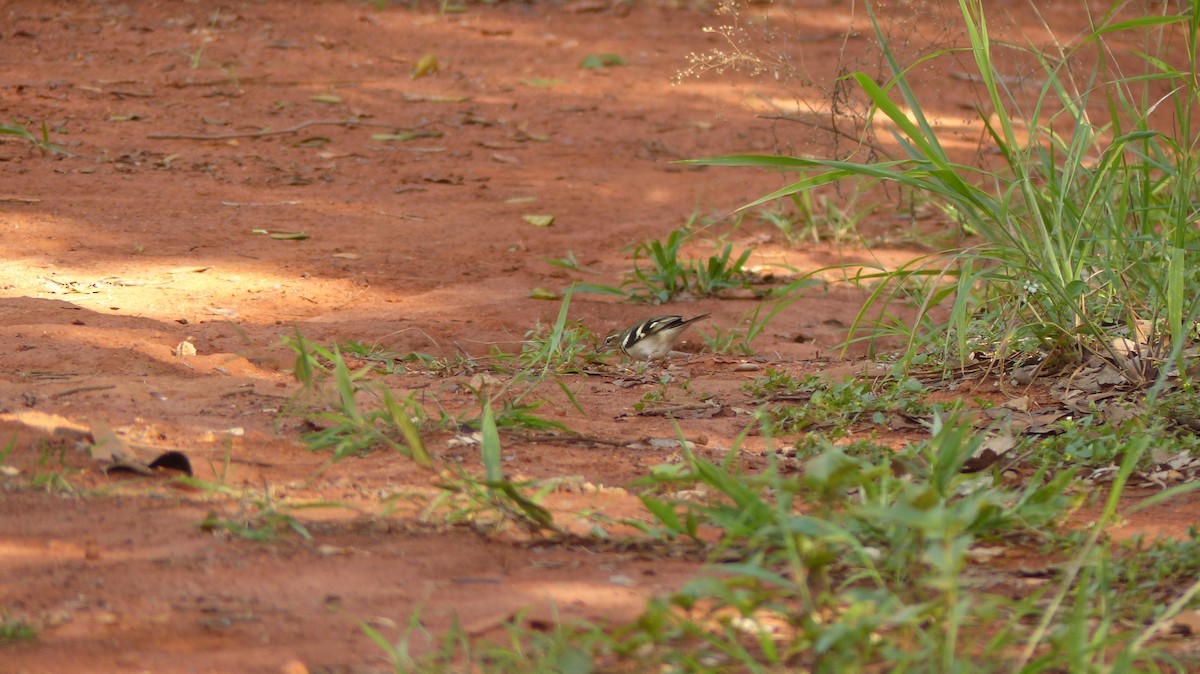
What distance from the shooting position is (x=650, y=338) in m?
4.27

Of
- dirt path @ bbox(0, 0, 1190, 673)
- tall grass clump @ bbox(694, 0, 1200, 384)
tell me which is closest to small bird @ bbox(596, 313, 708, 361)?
dirt path @ bbox(0, 0, 1190, 673)

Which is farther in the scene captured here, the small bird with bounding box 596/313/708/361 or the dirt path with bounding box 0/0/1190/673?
the small bird with bounding box 596/313/708/361

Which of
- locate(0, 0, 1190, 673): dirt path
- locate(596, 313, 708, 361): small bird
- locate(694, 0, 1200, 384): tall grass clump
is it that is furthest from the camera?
locate(596, 313, 708, 361): small bird

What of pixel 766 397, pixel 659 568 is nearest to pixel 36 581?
pixel 659 568

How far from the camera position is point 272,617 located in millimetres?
Answer: 1844

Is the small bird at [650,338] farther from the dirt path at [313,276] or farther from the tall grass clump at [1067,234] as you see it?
the tall grass clump at [1067,234]

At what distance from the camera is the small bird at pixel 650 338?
4.25 metres

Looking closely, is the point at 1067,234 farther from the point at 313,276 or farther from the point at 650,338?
the point at 313,276

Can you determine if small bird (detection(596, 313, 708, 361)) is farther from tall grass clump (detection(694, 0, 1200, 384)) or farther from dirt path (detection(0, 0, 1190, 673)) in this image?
tall grass clump (detection(694, 0, 1200, 384))

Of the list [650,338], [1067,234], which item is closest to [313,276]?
[650,338]

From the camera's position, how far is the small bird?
4246mm

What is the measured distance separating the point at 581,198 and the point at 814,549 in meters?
→ 4.87

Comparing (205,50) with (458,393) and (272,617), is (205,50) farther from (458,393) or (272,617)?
(272,617)

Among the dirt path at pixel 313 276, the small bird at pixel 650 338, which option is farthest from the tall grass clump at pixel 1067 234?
the small bird at pixel 650 338
